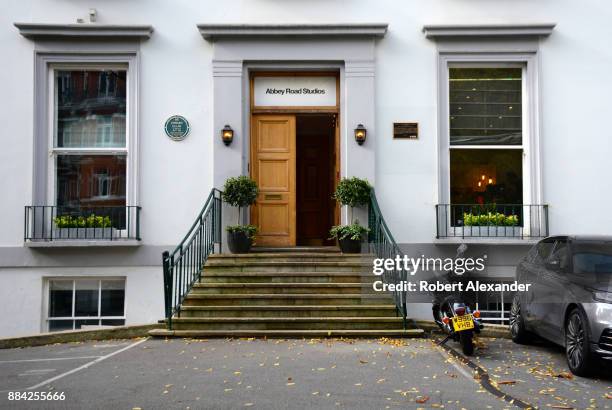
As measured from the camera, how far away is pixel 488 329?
9.94 meters

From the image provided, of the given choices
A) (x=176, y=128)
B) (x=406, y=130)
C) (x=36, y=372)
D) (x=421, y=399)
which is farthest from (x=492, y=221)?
(x=36, y=372)

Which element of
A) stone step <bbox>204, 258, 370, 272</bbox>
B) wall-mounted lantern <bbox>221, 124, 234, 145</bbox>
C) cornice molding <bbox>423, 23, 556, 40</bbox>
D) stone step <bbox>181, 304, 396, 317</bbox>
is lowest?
stone step <bbox>181, 304, 396, 317</bbox>

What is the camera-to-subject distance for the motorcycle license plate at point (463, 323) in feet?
27.3

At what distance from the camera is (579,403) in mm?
6191

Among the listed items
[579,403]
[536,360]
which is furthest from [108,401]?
[536,360]

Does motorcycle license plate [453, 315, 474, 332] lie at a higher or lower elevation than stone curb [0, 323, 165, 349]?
higher

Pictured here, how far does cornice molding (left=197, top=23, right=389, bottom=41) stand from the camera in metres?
11.7

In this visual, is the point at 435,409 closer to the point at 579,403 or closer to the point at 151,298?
the point at 579,403

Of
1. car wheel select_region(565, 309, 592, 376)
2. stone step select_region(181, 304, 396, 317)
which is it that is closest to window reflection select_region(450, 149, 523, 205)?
stone step select_region(181, 304, 396, 317)

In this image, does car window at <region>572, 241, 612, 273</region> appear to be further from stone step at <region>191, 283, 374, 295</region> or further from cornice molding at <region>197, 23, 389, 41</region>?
cornice molding at <region>197, 23, 389, 41</region>

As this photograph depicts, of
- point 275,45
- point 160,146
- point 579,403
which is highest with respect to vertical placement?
point 275,45

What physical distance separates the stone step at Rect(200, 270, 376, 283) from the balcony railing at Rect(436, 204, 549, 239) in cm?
196

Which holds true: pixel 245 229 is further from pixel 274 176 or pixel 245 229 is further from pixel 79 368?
pixel 79 368

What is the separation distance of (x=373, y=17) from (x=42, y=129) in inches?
234
